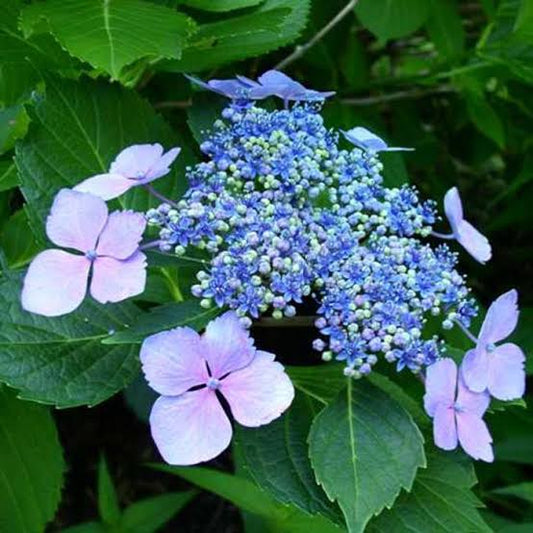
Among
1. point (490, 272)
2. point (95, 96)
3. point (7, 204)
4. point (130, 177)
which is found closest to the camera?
point (130, 177)

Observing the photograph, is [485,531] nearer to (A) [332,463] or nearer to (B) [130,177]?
(A) [332,463]

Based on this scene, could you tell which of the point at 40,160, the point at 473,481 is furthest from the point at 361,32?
→ the point at 473,481

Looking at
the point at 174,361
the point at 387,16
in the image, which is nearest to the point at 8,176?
the point at 174,361

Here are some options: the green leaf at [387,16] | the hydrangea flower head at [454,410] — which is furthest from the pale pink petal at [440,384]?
the green leaf at [387,16]

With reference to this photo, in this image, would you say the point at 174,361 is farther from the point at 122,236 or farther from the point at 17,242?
the point at 17,242

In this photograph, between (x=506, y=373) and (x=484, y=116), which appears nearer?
(x=506, y=373)

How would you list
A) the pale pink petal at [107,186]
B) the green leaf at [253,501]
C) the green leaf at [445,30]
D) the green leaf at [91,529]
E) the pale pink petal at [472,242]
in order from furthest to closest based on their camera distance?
the green leaf at [445,30] < the green leaf at [91,529] < the green leaf at [253,501] < the pale pink petal at [472,242] < the pale pink petal at [107,186]

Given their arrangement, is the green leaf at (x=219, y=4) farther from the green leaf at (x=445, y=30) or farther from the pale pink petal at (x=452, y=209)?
the green leaf at (x=445, y=30)
